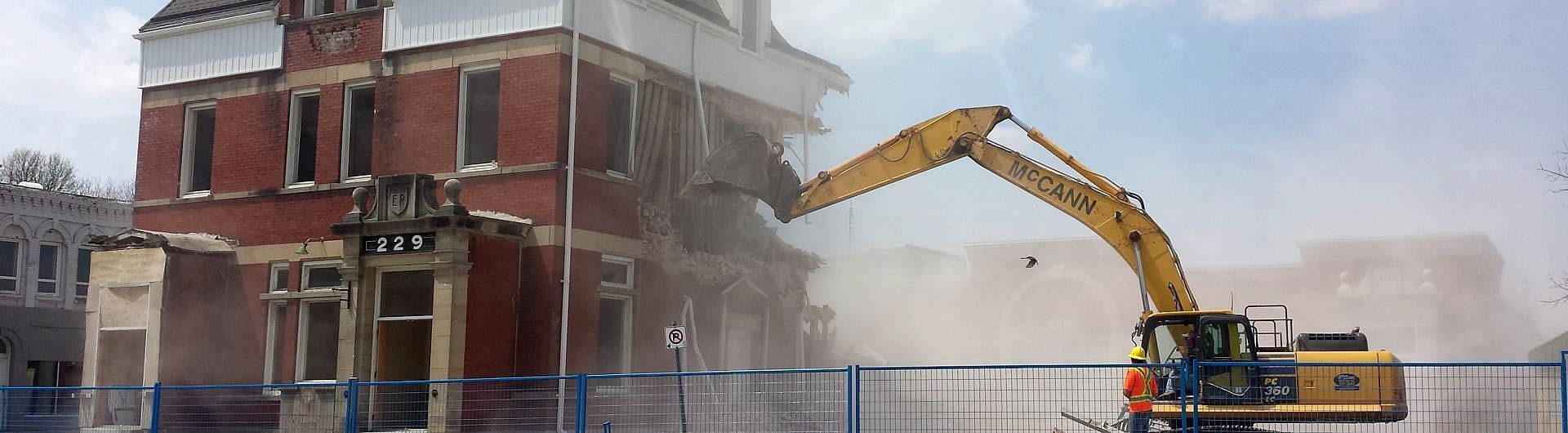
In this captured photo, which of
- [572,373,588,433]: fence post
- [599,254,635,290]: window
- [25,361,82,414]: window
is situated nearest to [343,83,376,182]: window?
[599,254,635,290]: window

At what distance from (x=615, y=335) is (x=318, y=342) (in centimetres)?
535

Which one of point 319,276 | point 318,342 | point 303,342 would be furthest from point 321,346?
point 319,276

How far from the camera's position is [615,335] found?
23.2 m

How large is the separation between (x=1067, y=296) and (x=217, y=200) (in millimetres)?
25974

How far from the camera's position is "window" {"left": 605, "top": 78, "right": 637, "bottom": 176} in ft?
76.9

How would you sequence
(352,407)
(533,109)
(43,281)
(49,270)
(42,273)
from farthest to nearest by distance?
(49,270) → (42,273) → (43,281) → (533,109) → (352,407)

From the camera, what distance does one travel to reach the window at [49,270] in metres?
44.5

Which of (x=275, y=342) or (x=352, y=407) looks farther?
(x=275, y=342)

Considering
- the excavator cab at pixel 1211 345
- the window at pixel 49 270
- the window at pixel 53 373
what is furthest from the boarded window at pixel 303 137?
the window at pixel 49 270

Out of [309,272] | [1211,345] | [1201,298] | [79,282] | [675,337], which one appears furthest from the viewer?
[79,282]

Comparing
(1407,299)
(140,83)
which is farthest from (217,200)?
(1407,299)

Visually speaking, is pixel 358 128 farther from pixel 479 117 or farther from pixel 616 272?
pixel 616 272

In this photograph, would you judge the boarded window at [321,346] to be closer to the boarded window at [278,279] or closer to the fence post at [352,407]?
the boarded window at [278,279]

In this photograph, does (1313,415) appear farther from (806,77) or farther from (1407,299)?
(1407,299)
